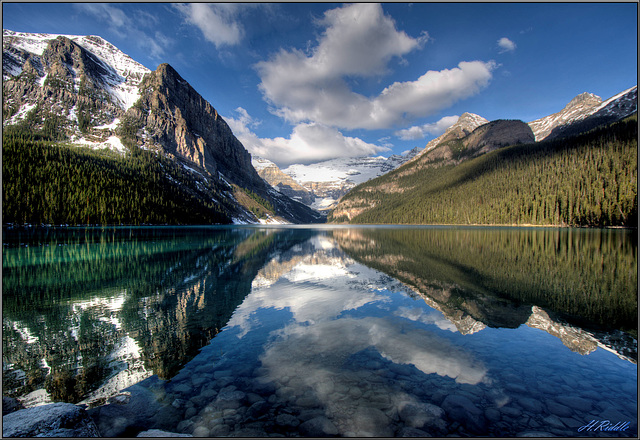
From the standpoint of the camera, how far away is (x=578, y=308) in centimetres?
1362

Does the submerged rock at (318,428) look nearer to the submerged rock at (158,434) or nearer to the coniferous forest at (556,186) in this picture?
the submerged rock at (158,434)

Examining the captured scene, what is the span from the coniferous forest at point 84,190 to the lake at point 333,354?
92289mm

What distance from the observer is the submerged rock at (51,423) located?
15.7 feet

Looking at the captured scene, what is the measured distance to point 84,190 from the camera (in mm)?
95812

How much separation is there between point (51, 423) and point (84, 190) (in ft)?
398

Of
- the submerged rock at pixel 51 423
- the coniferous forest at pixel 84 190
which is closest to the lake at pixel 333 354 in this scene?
the submerged rock at pixel 51 423

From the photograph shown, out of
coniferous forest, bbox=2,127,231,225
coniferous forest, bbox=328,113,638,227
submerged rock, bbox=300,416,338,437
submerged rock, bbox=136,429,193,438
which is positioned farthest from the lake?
coniferous forest, bbox=328,113,638,227

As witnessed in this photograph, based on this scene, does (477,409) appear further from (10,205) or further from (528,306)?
(10,205)

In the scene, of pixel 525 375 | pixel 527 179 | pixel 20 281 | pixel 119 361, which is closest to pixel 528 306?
pixel 525 375
